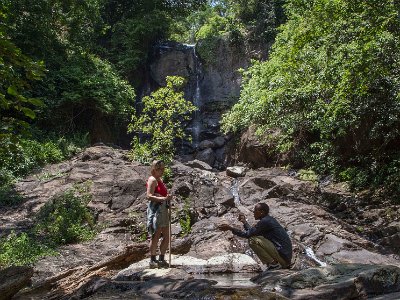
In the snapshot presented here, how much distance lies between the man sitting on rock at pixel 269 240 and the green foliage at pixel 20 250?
444 centimetres

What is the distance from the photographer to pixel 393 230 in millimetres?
10000

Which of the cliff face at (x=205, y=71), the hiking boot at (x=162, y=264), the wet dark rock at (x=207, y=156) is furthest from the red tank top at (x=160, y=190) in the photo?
the cliff face at (x=205, y=71)

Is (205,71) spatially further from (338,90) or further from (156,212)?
(156,212)

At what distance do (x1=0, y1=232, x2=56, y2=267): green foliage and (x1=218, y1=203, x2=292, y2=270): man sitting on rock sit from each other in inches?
175

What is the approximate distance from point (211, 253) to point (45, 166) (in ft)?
31.7

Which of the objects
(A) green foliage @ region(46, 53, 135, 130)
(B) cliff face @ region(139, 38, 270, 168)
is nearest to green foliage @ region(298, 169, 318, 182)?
(A) green foliage @ region(46, 53, 135, 130)

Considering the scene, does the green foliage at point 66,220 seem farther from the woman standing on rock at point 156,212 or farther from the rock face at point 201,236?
the woman standing on rock at point 156,212

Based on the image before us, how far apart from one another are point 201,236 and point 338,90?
5859 mm

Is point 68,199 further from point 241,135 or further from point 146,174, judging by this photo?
point 241,135

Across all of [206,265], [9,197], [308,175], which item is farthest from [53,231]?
[308,175]

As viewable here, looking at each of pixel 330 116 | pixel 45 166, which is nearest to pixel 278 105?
pixel 330 116

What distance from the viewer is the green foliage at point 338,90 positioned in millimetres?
10695

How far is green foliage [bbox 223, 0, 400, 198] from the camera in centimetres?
1070

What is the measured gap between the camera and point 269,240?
21.7ft
